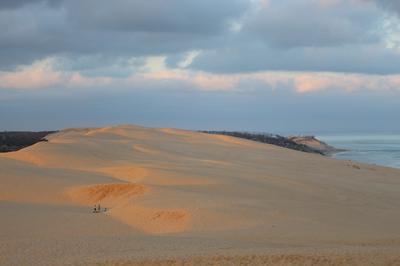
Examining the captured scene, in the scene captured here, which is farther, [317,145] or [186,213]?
[317,145]

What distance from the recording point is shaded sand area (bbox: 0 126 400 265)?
1203 centimetres

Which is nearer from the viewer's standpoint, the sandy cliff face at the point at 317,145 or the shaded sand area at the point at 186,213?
the shaded sand area at the point at 186,213

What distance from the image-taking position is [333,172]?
1364 inches

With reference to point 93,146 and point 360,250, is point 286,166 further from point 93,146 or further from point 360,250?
point 360,250

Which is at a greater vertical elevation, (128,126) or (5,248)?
(128,126)

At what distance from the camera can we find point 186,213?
1812cm

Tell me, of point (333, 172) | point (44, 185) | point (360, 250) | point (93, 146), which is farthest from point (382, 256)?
point (93, 146)

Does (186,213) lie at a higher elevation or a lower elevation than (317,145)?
lower

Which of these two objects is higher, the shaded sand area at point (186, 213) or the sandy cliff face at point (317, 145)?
the sandy cliff face at point (317, 145)

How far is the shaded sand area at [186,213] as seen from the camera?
1203 cm

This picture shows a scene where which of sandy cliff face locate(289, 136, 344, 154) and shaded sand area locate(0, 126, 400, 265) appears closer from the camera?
shaded sand area locate(0, 126, 400, 265)

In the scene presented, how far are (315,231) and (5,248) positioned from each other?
27.2ft

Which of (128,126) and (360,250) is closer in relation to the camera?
(360,250)

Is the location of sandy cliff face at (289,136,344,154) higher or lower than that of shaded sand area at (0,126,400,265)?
higher
